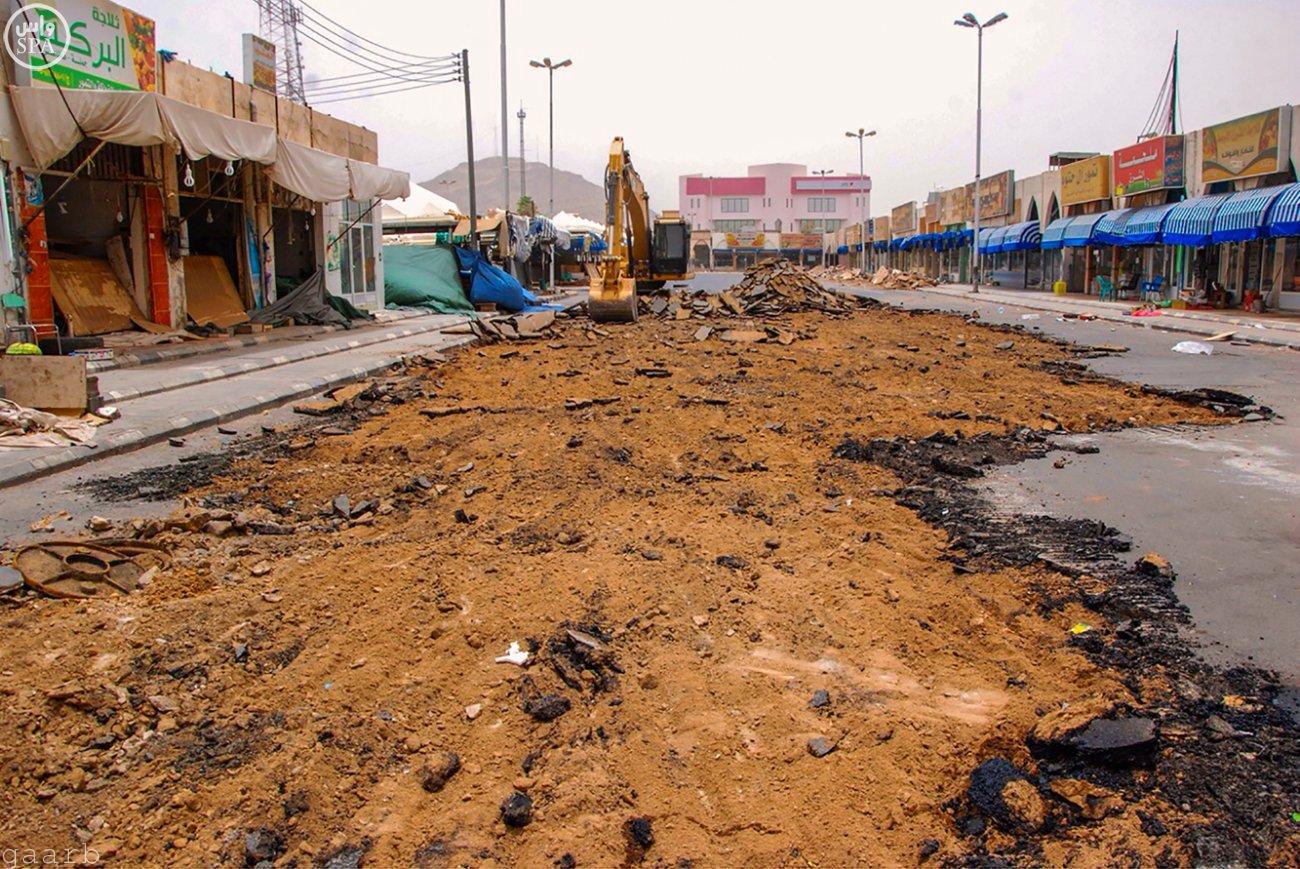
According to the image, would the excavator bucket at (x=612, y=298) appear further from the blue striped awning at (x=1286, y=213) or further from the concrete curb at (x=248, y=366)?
the blue striped awning at (x=1286, y=213)

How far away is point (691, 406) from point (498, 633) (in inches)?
269

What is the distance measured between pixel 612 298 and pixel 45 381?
1466 cm

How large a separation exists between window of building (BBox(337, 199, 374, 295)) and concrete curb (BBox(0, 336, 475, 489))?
12181 millimetres

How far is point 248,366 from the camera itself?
1455 cm

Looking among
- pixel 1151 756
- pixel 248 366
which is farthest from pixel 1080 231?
pixel 1151 756

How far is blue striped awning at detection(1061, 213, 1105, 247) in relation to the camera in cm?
3769

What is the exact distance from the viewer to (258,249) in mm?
21500

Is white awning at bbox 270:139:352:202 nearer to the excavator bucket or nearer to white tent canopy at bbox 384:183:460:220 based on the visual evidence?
the excavator bucket

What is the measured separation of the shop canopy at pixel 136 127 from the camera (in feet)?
43.6

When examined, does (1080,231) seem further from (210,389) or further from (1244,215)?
(210,389)

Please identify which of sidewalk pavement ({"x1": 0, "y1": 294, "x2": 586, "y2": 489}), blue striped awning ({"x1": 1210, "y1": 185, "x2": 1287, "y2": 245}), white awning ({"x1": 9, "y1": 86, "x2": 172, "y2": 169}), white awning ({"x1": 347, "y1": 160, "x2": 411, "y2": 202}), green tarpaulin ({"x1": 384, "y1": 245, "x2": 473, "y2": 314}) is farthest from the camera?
green tarpaulin ({"x1": 384, "y1": 245, "x2": 473, "y2": 314})

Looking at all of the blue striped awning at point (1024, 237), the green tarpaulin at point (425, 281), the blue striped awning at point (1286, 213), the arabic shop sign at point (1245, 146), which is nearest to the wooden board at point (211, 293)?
the green tarpaulin at point (425, 281)

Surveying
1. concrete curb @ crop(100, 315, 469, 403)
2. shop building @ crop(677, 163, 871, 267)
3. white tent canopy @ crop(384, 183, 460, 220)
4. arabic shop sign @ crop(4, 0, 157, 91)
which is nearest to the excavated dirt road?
concrete curb @ crop(100, 315, 469, 403)

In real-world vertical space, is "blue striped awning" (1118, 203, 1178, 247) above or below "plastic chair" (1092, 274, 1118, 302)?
above
